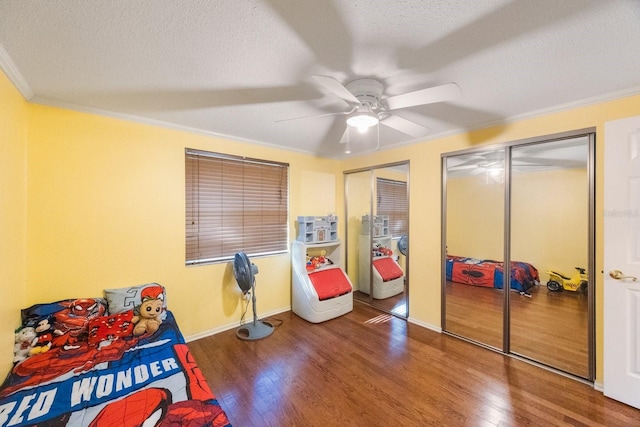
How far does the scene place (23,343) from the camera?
5.68 feet

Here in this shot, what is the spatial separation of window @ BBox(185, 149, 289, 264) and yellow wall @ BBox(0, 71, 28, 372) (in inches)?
46.4

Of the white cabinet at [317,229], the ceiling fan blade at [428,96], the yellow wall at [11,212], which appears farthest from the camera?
the white cabinet at [317,229]

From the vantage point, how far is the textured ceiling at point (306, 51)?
1.13 m

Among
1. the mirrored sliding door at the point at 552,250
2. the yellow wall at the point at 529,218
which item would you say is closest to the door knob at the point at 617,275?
the mirrored sliding door at the point at 552,250

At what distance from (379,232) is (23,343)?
378 centimetres

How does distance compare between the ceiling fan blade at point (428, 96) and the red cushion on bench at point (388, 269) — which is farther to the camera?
the red cushion on bench at point (388, 269)

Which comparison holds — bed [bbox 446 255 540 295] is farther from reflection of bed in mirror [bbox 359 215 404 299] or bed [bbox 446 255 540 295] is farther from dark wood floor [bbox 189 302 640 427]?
dark wood floor [bbox 189 302 640 427]

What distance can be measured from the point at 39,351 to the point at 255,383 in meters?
1.56

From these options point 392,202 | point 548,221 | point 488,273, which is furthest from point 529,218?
point 392,202

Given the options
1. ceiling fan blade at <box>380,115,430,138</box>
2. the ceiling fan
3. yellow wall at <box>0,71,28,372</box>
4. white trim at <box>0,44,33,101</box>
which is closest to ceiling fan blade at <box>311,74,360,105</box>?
the ceiling fan

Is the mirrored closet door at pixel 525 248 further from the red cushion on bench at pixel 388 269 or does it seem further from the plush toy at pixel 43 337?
the plush toy at pixel 43 337

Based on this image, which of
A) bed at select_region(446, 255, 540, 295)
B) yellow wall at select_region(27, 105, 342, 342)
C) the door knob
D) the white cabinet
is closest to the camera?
the door knob

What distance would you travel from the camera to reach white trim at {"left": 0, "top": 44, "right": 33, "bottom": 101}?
1.45 m

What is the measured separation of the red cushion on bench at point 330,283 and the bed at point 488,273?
4.39ft
